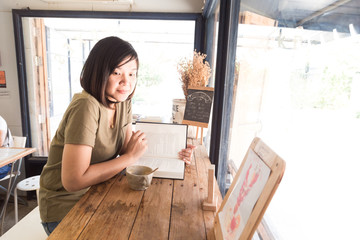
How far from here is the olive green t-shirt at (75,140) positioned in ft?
2.95

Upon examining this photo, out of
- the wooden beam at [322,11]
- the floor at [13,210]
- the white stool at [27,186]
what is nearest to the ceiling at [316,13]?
the wooden beam at [322,11]

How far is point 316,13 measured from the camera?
52 centimetres

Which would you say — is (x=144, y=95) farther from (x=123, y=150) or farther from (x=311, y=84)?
(x=311, y=84)

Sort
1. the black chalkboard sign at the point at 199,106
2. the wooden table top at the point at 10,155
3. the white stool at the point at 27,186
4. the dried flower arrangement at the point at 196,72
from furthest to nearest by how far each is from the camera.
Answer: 1. the white stool at the point at 27,186
2. the wooden table top at the point at 10,155
3. the dried flower arrangement at the point at 196,72
4. the black chalkboard sign at the point at 199,106

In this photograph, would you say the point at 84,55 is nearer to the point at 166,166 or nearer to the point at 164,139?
the point at 164,139

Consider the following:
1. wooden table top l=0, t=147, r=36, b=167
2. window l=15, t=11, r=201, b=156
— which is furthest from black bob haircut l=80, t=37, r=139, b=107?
window l=15, t=11, r=201, b=156

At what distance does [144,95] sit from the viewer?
312cm

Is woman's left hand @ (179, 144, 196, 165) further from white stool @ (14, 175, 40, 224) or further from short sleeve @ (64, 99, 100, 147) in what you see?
white stool @ (14, 175, 40, 224)

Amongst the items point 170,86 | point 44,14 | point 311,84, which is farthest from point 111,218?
point 44,14

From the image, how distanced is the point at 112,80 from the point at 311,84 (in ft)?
2.61

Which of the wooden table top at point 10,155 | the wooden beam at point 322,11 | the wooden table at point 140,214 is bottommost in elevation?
the wooden table top at point 10,155

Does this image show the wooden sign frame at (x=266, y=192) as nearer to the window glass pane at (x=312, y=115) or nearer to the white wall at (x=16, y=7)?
the window glass pane at (x=312, y=115)

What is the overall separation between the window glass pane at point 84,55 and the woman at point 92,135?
1.78m

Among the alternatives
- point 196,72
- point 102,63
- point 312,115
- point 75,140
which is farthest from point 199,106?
point 312,115
